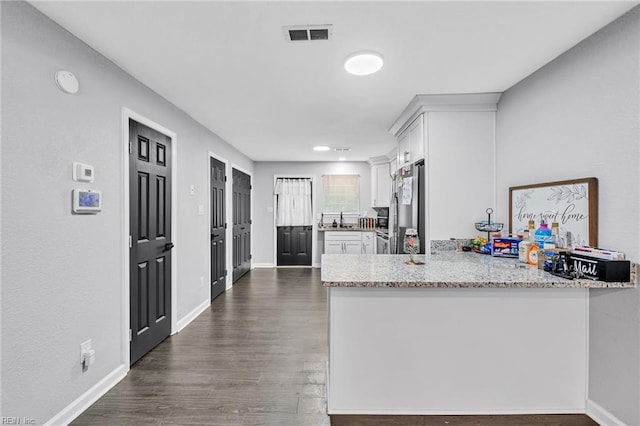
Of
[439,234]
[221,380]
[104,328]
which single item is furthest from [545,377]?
[104,328]

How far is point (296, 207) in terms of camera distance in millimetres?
Answer: 6652

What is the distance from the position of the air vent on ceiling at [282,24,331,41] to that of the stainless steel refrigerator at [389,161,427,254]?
1606 millimetres

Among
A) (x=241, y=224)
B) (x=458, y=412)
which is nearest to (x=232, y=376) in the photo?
(x=458, y=412)

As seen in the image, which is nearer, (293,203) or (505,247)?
(505,247)

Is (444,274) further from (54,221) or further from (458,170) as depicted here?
(54,221)

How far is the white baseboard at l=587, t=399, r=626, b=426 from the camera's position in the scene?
5.54 ft

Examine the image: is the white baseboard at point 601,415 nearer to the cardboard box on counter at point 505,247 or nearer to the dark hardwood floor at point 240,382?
the dark hardwood floor at point 240,382

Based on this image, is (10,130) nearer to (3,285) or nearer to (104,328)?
(3,285)

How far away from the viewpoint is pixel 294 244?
22.0ft

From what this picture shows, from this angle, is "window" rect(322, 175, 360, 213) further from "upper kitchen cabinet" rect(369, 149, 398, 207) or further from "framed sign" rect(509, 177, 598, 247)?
"framed sign" rect(509, 177, 598, 247)

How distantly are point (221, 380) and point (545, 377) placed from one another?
6.83 feet

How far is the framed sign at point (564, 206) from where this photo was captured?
181cm

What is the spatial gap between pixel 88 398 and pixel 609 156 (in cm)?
338

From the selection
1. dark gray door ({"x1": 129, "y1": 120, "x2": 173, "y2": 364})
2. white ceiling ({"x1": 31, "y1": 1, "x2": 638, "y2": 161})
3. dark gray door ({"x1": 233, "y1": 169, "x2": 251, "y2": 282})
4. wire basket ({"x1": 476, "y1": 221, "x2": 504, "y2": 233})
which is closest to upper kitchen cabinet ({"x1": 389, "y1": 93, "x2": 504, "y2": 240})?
wire basket ({"x1": 476, "y1": 221, "x2": 504, "y2": 233})
